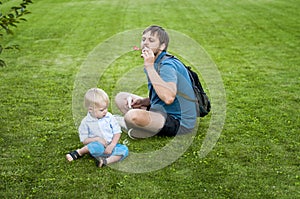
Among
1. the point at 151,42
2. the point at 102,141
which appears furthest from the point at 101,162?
the point at 151,42

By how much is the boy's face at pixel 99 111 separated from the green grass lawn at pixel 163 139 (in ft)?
1.29

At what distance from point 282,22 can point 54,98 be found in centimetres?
750

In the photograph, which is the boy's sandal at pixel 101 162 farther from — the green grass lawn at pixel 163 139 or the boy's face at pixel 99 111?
the boy's face at pixel 99 111

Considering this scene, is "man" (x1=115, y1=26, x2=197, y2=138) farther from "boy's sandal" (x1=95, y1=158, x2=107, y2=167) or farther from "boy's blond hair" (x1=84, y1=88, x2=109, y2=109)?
"boy's sandal" (x1=95, y1=158, x2=107, y2=167)

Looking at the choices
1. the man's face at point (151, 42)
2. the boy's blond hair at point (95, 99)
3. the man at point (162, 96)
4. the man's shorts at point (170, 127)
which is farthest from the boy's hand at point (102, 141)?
the man's face at point (151, 42)

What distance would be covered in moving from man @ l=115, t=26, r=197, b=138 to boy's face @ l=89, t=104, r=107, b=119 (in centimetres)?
48

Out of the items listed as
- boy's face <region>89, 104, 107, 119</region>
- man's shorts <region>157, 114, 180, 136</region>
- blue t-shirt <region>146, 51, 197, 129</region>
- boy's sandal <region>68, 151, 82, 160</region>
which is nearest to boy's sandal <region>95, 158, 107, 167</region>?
boy's sandal <region>68, 151, 82, 160</region>

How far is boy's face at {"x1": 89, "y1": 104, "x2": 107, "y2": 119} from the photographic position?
415 centimetres

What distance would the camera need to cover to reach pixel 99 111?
4152mm

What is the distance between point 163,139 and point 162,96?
1.44 feet

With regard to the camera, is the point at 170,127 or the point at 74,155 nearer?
the point at 74,155

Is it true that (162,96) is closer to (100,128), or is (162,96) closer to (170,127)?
(170,127)

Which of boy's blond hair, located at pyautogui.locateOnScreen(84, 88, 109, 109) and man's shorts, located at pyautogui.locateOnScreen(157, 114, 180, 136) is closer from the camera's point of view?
boy's blond hair, located at pyautogui.locateOnScreen(84, 88, 109, 109)

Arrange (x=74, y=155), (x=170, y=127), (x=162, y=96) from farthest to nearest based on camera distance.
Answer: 1. (x=170, y=127)
2. (x=162, y=96)
3. (x=74, y=155)
